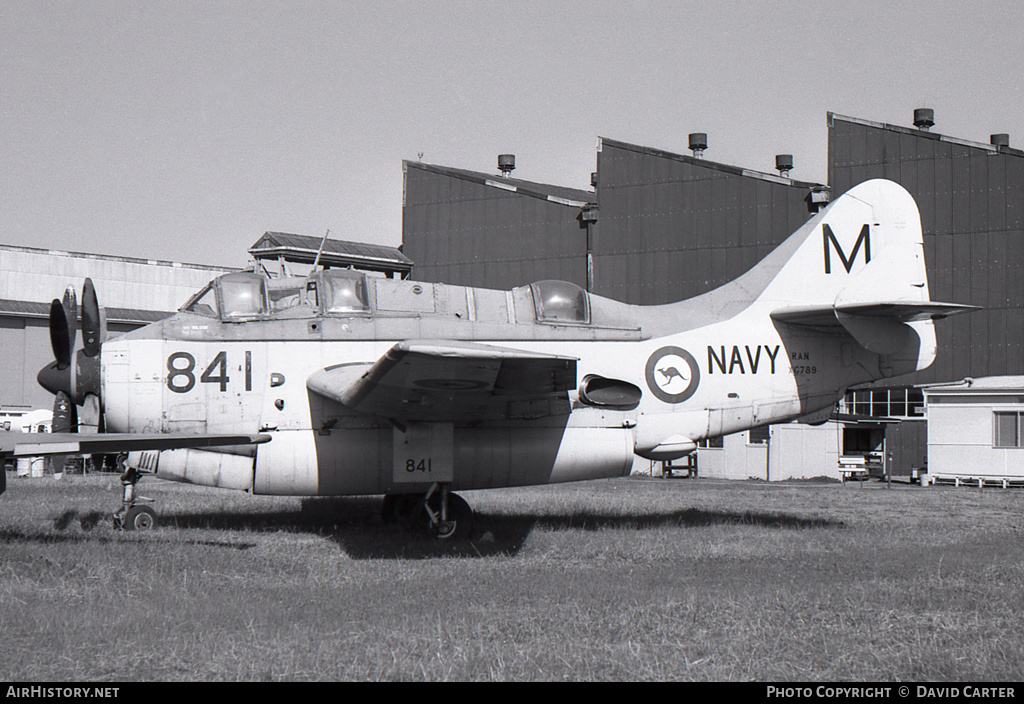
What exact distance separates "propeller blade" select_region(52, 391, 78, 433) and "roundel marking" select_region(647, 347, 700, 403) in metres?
6.84

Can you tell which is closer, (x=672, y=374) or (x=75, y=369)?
(x=75, y=369)

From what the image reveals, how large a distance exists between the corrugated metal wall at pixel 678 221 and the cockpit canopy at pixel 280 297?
933 inches

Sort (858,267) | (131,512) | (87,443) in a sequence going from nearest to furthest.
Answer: (87,443) < (131,512) < (858,267)

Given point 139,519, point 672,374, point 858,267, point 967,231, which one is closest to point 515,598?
point 672,374

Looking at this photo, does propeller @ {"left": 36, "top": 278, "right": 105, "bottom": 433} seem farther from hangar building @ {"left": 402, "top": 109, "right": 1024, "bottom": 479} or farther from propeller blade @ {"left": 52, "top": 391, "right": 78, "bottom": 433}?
hangar building @ {"left": 402, "top": 109, "right": 1024, "bottom": 479}

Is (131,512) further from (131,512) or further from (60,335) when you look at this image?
(60,335)

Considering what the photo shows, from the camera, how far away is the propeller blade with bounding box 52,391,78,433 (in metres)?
10.5

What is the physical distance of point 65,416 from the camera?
1049 cm

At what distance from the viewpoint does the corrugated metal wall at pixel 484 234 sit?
117 feet

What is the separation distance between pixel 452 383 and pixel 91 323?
443 cm

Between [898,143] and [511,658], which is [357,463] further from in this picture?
[898,143]

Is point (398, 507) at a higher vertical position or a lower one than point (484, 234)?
lower

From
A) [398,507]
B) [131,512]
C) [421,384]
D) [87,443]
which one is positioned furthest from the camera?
[398,507]

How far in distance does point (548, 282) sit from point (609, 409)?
1757 millimetres
